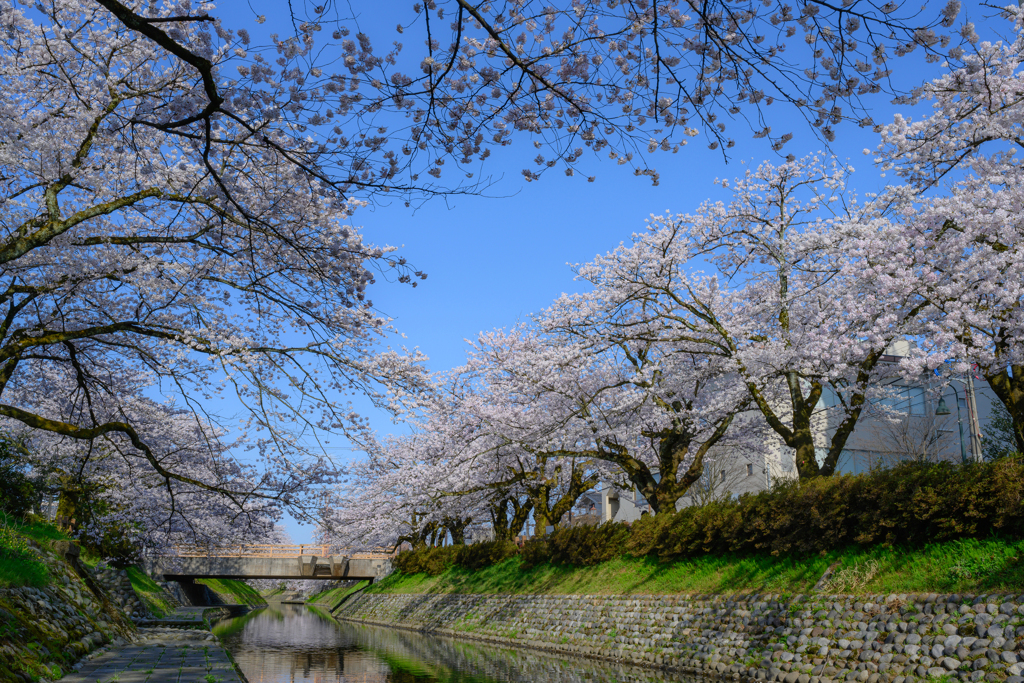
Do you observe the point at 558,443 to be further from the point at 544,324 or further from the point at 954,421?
the point at 954,421

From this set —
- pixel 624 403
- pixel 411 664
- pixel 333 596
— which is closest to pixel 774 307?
pixel 624 403

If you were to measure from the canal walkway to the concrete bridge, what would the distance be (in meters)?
29.5

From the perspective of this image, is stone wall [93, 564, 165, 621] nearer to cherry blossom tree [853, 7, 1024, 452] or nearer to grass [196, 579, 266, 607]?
cherry blossom tree [853, 7, 1024, 452]

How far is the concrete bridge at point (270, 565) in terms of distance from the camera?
41.6 m

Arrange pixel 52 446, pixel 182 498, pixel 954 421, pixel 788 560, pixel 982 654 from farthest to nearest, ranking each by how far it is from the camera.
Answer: pixel 954 421 < pixel 182 498 < pixel 52 446 < pixel 788 560 < pixel 982 654

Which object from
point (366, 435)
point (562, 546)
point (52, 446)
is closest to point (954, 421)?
point (562, 546)

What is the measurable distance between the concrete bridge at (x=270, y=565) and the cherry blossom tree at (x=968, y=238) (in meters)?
38.7

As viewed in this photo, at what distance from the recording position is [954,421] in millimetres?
32750

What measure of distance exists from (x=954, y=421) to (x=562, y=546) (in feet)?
73.5

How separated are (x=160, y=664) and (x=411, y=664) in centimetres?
734

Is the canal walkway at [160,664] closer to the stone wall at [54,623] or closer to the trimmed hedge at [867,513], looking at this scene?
the stone wall at [54,623]

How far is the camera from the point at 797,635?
37.7 ft

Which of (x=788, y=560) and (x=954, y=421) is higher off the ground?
(x=954, y=421)

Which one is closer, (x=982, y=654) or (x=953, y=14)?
(x=953, y=14)
